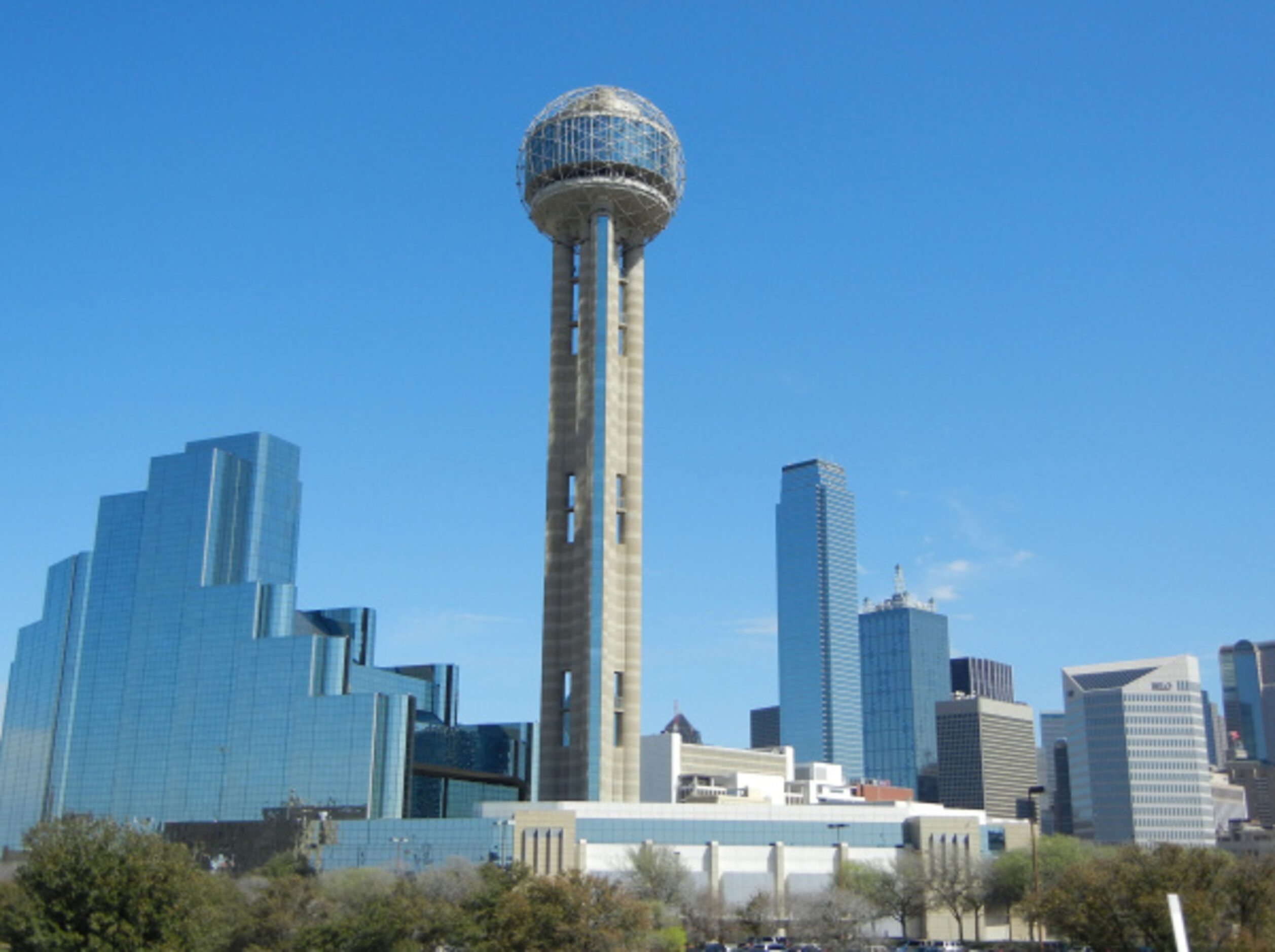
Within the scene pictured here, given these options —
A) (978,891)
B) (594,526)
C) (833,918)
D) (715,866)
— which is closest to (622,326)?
(594,526)

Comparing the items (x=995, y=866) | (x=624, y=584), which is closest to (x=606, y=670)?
(x=624, y=584)

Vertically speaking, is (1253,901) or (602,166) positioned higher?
(602,166)

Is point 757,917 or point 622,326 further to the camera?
point 622,326

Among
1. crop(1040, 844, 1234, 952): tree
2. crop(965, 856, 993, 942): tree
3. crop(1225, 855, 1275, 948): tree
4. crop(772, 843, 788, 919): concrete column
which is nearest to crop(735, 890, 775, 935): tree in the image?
crop(772, 843, 788, 919): concrete column

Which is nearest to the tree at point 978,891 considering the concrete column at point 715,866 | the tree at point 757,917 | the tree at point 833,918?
the tree at point 833,918

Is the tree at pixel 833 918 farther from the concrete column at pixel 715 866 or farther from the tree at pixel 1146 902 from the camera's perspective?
the tree at pixel 1146 902

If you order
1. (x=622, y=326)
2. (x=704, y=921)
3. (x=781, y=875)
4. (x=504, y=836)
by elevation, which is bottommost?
(x=704, y=921)

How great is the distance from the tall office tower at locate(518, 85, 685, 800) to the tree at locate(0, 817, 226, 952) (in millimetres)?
79297

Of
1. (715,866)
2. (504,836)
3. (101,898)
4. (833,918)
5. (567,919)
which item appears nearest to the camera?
(101,898)

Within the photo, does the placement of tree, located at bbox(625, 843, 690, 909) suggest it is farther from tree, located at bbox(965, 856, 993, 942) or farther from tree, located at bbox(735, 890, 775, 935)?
tree, located at bbox(965, 856, 993, 942)

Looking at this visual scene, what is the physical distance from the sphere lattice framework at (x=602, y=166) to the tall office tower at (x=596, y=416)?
17cm

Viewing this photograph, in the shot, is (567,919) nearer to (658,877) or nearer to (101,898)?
(101,898)

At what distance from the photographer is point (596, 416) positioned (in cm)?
16075

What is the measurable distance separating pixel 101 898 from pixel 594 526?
9018 centimetres
